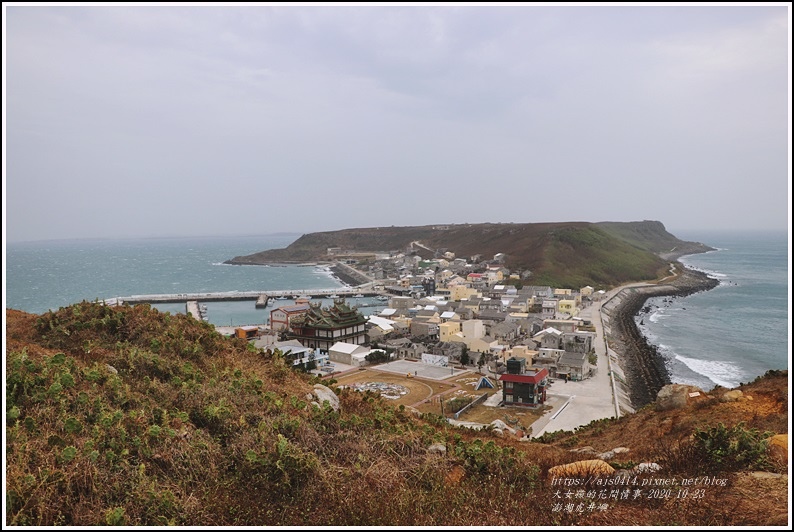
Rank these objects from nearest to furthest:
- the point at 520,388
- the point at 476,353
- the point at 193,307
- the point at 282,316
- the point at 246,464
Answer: the point at 246,464 < the point at 520,388 < the point at 476,353 < the point at 282,316 < the point at 193,307

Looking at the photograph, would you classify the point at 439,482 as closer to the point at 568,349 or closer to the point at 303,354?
the point at 303,354

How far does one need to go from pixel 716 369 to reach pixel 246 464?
33289 millimetres

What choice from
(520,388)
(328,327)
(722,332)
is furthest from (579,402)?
(722,332)

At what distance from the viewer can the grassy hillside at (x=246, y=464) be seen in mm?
4059

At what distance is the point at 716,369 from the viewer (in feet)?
96.9

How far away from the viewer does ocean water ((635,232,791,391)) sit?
96.1ft

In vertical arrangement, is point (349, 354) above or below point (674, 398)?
below

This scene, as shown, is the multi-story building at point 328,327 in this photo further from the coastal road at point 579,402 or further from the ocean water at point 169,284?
the ocean water at point 169,284

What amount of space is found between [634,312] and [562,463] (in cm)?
4851

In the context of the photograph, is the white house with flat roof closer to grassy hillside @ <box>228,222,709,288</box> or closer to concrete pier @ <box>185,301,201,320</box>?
concrete pier @ <box>185,301,201,320</box>

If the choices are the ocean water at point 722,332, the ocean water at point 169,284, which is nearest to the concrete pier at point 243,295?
the ocean water at point 169,284

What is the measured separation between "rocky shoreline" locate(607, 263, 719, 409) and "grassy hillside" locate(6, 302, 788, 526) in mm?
19797

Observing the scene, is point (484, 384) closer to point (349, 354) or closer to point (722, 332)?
point (349, 354)

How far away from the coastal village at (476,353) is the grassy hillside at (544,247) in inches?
681
